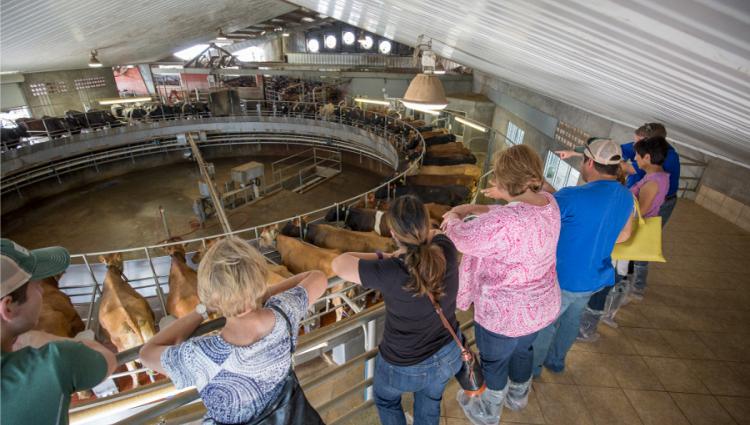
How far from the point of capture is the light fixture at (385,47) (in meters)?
34.0

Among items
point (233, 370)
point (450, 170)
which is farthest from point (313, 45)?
point (233, 370)

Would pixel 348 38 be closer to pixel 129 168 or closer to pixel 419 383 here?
pixel 129 168

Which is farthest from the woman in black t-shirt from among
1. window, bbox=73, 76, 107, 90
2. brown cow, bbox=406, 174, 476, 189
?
window, bbox=73, 76, 107, 90

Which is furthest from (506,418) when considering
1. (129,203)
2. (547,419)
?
(129,203)

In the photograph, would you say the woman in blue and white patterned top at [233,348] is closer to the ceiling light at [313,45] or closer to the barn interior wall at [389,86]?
the barn interior wall at [389,86]

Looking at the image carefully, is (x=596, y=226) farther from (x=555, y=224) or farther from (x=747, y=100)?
(x=747, y=100)

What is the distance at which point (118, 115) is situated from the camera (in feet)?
61.1

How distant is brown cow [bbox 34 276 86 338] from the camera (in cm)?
588

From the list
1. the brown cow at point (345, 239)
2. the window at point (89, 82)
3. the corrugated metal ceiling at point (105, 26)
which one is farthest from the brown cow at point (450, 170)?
the window at point (89, 82)

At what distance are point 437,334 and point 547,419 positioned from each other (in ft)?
5.07

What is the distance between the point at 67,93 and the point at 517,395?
79.5ft

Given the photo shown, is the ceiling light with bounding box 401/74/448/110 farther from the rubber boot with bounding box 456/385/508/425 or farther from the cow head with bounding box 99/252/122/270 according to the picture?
the cow head with bounding box 99/252/122/270

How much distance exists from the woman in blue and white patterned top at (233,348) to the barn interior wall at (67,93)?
21766 mm

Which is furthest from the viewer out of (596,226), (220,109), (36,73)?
(220,109)
